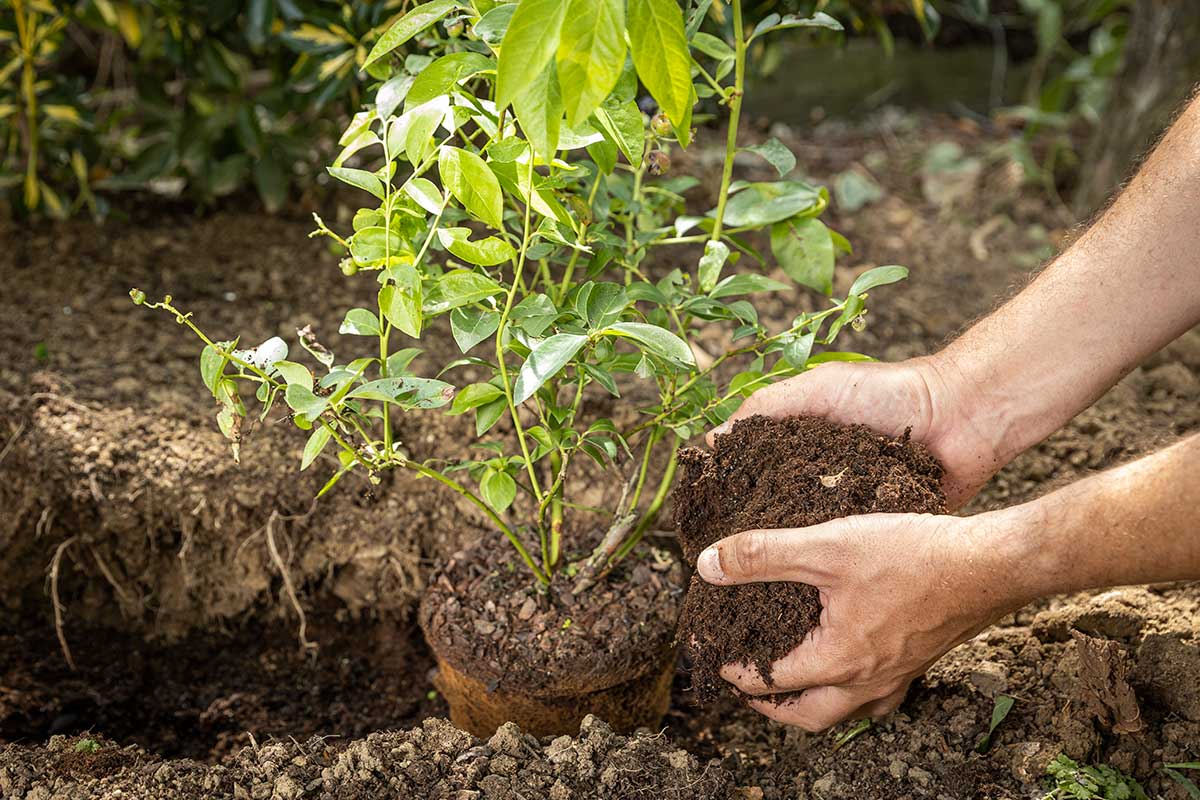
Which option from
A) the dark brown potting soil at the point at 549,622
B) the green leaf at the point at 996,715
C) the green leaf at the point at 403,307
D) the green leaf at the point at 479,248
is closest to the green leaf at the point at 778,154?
the green leaf at the point at 479,248

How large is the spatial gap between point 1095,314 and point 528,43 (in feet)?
3.08

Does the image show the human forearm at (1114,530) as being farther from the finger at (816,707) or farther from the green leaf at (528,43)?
the green leaf at (528,43)

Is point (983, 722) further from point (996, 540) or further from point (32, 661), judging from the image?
point (32, 661)

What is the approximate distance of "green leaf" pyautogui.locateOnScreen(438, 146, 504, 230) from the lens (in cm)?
114

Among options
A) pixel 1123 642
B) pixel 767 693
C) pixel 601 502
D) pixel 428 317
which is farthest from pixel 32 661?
pixel 1123 642

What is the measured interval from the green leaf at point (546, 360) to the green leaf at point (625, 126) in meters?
0.21

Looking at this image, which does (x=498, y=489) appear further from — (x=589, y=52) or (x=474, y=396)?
(x=589, y=52)

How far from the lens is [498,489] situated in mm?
1401

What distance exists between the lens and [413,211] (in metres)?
1.27

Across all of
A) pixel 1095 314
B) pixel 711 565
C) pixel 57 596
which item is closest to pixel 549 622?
pixel 711 565

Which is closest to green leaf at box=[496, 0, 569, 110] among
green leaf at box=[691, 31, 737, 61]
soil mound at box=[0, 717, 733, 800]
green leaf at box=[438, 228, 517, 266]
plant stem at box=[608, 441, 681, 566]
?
green leaf at box=[438, 228, 517, 266]

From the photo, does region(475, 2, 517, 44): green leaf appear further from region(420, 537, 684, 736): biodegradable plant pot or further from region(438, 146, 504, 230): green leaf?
region(420, 537, 684, 736): biodegradable plant pot

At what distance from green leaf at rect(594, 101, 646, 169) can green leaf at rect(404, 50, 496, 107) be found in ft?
0.45

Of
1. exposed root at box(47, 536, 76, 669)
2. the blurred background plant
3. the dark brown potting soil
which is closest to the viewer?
the dark brown potting soil
